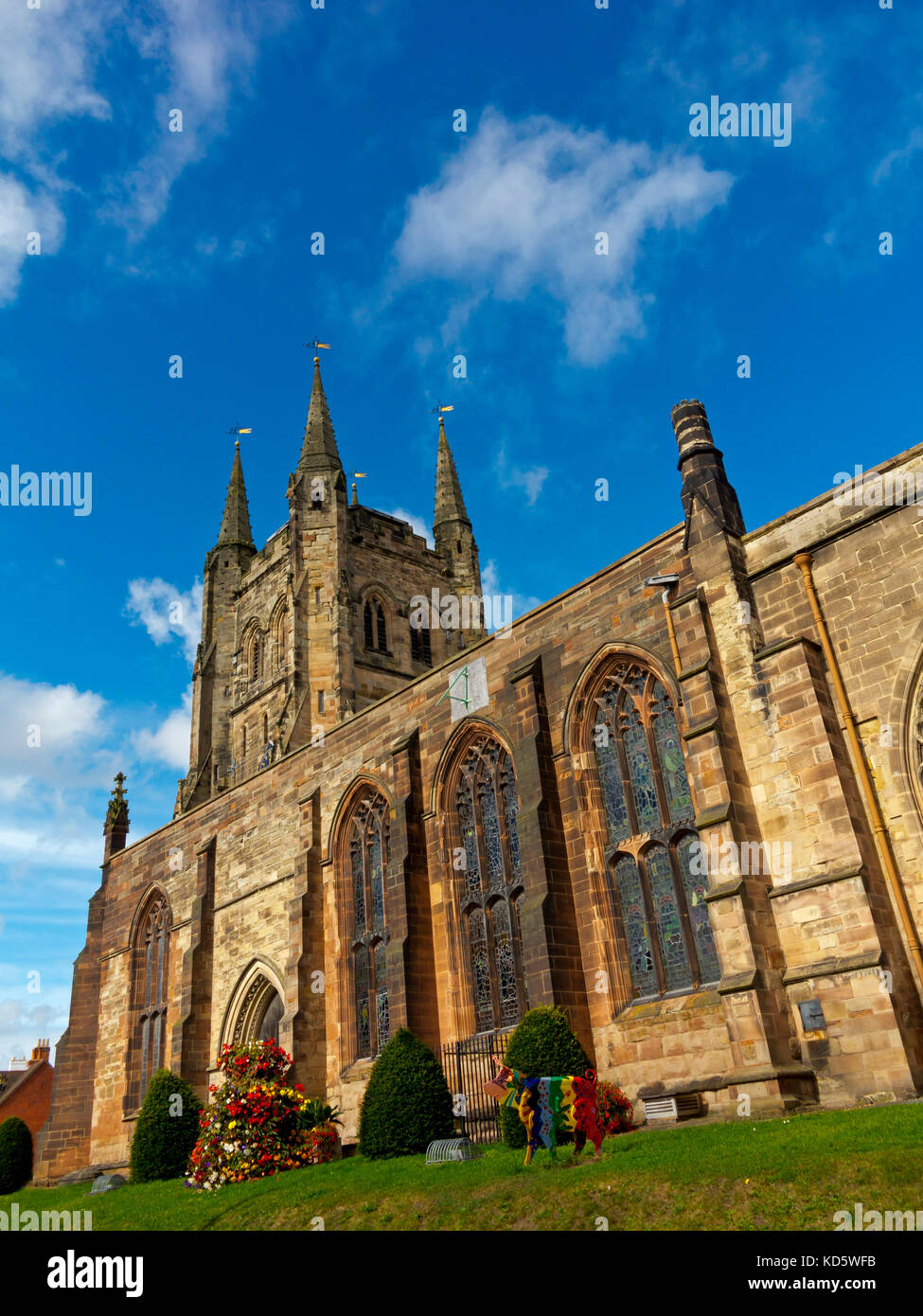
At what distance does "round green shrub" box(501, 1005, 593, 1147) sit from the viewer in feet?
45.8

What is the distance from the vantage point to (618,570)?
17.2 meters

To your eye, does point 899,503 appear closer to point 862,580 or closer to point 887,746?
point 862,580

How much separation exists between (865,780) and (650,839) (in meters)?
3.67

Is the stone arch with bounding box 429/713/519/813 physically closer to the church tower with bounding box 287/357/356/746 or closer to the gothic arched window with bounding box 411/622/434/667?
the church tower with bounding box 287/357/356/746

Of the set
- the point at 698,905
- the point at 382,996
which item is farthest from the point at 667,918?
the point at 382,996

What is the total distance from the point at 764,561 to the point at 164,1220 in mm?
12734

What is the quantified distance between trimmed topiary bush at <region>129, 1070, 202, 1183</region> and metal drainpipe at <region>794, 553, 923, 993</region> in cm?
1523

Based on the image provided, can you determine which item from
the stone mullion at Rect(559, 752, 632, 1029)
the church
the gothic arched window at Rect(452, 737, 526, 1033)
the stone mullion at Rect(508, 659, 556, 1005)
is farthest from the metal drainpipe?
the gothic arched window at Rect(452, 737, 526, 1033)

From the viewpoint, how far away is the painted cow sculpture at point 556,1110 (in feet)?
36.4

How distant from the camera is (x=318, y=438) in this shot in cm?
4488

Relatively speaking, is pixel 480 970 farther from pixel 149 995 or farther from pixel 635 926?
pixel 149 995

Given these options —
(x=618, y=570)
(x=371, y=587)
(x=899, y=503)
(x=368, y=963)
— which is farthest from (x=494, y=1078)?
(x=371, y=587)

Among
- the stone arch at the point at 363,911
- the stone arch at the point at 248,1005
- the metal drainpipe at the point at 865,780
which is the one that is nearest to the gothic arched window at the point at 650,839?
the metal drainpipe at the point at 865,780

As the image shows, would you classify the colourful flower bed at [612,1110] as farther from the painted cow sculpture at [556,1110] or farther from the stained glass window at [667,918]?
the painted cow sculpture at [556,1110]
